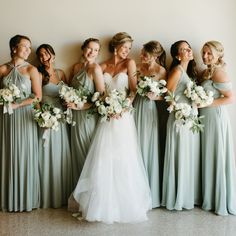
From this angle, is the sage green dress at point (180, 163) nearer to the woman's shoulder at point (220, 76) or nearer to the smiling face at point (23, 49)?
the woman's shoulder at point (220, 76)

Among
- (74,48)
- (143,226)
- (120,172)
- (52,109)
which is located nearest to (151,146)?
(120,172)

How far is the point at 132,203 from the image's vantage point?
12.2 feet

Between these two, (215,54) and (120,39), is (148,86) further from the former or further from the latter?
(215,54)

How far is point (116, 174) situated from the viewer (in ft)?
12.3

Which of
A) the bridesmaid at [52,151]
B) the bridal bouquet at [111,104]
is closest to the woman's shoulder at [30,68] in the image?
the bridesmaid at [52,151]

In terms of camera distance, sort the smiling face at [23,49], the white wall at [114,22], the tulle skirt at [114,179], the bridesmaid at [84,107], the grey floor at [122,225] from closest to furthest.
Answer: the grey floor at [122,225]
the tulle skirt at [114,179]
the smiling face at [23,49]
the bridesmaid at [84,107]
the white wall at [114,22]

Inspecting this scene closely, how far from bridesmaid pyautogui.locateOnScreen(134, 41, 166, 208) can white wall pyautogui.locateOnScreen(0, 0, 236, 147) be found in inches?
11.1

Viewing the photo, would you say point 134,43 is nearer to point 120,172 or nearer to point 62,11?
point 62,11

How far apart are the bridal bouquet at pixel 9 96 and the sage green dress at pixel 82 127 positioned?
664 mm

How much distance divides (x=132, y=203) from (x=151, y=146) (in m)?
0.71

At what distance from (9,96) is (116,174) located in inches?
54.0

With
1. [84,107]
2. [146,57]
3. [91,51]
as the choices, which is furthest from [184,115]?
[91,51]

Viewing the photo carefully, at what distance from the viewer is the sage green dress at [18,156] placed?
12.9ft

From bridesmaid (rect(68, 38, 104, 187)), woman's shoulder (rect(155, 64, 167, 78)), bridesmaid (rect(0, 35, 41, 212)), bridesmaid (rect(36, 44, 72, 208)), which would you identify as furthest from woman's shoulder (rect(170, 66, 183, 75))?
bridesmaid (rect(0, 35, 41, 212))
